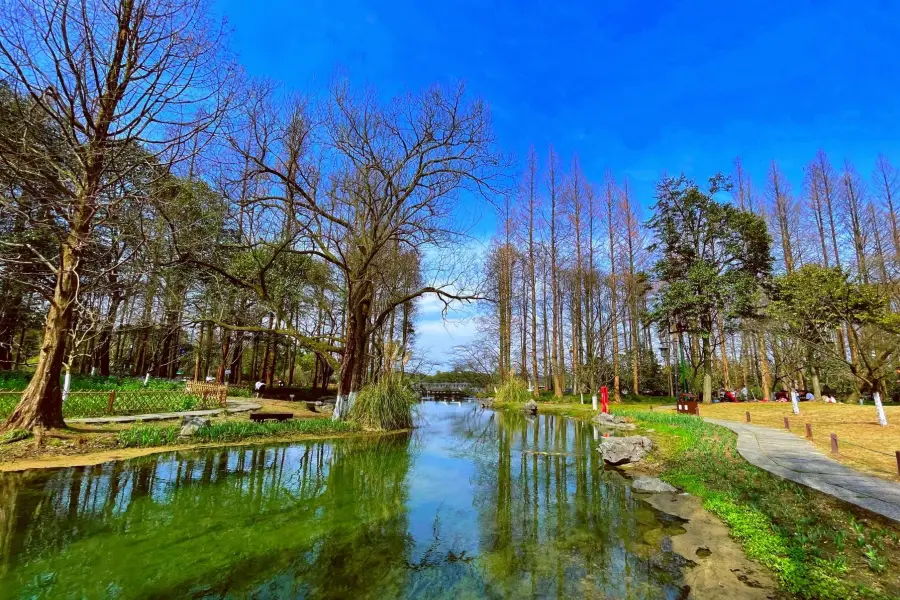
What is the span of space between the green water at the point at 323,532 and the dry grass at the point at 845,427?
447cm

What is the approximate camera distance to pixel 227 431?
10.1 meters

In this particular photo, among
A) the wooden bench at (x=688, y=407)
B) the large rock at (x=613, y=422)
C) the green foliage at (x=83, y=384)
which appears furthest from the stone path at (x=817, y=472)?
the green foliage at (x=83, y=384)

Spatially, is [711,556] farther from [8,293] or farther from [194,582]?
[8,293]

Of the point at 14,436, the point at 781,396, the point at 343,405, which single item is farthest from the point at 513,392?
the point at 14,436

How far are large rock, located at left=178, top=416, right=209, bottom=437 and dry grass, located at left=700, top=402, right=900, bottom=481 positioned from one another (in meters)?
13.3

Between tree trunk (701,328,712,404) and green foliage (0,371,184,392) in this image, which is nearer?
green foliage (0,371,184,392)

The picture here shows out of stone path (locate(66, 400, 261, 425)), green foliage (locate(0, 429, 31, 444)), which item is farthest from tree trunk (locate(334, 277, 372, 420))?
green foliage (locate(0, 429, 31, 444))

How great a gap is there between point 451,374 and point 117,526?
37585 mm

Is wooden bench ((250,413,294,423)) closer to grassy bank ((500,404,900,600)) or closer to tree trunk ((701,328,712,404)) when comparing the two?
grassy bank ((500,404,900,600))

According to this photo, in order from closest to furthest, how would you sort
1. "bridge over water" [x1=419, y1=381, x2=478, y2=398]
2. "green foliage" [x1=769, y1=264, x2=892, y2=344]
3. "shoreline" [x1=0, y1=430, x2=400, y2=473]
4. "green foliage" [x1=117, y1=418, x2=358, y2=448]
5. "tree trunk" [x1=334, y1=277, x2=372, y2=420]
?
1. "shoreline" [x1=0, y1=430, x2=400, y2=473]
2. "green foliage" [x1=117, y1=418, x2=358, y2=448]
3. "tree trunk" [x1=334, y1=277, x2=372, y2=420]
4. "green foliage" [x1=769, y1=264, x2=892, y2=344]
5. "bridge over water" [x1=419, y1=381, x2=478, y2=398]

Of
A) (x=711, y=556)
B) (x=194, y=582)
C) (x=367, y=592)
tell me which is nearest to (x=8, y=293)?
(x=194, y=582)

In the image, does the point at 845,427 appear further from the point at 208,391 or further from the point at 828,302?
the point at 208,391

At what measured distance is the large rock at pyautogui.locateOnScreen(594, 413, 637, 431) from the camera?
14232 mm

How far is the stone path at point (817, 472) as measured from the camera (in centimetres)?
518
